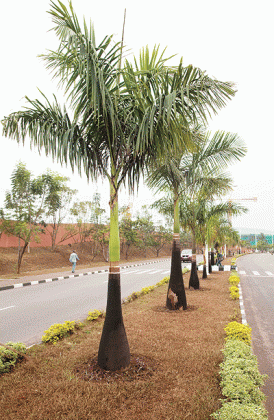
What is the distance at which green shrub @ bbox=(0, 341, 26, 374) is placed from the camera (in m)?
3.77

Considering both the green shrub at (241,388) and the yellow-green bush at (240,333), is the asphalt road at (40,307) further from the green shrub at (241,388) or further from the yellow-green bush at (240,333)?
the green shrub at (241,388)

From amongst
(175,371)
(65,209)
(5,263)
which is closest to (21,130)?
(175,371)

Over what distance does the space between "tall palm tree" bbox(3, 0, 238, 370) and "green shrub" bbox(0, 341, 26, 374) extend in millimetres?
1089

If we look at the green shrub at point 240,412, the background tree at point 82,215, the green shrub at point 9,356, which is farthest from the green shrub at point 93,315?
the background tree at point 82,215

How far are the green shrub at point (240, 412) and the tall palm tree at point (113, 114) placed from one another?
4.99ft

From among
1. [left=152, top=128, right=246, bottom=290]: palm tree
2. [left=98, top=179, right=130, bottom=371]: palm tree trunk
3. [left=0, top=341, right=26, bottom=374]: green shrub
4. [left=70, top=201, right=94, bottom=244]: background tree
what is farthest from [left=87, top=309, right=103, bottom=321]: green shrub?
[left=70, top=201, right=94, bottom=244]: background tree

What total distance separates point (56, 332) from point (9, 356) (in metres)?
1.20

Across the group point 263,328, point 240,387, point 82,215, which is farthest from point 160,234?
point 240,387

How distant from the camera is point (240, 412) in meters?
2.47

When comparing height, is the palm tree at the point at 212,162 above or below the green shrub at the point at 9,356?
above

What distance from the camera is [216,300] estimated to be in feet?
28.8

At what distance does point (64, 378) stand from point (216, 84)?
3967 mm

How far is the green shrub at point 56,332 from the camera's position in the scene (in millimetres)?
4989

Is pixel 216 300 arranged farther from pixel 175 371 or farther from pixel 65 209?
pixel 65 209
